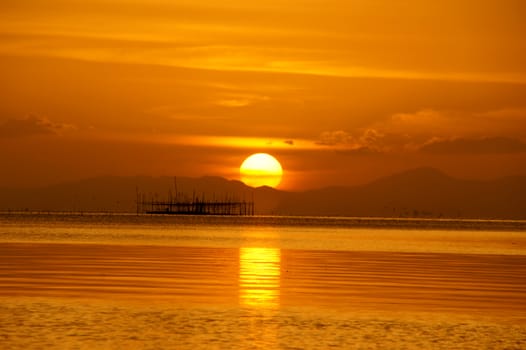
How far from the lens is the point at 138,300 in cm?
3616

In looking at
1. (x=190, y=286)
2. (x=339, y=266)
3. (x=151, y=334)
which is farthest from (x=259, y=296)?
(x=339, y=266)

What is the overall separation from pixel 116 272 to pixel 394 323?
22.0 metres

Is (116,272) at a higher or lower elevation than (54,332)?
higher

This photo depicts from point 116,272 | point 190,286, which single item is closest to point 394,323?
point 190,286

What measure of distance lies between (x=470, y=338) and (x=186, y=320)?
26.9 feet

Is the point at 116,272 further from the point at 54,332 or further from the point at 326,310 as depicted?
the point at 54,332

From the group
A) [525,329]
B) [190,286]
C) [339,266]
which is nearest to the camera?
[525,329]

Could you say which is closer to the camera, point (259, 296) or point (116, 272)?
point (259, 296)

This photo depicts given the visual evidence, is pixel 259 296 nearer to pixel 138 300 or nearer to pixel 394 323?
pixel 138 300

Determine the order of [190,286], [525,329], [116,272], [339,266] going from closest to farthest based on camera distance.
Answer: [525,329], [190,286], [116,272], [339,266]

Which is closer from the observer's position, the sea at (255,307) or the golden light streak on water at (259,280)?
the sea at (255,307)

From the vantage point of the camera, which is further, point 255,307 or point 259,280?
point 259,280

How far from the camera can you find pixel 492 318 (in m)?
32.5

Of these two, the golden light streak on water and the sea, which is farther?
the golden light streak on water
